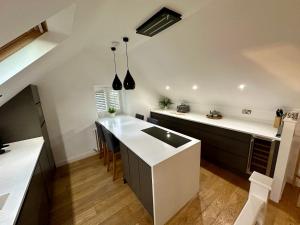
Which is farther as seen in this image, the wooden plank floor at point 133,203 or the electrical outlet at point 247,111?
the electrical outlet at point 247,111

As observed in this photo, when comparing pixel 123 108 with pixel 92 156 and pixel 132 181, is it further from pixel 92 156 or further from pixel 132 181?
pixel 132 181

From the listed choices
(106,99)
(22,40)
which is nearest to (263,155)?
(22,40)

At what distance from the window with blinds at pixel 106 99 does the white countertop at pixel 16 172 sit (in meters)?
1.47

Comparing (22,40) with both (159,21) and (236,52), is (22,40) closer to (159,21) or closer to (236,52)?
(159,21)

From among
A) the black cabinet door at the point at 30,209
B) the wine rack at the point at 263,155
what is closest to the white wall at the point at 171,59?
the wine rack at the point at 263,155

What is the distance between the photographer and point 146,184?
1.58 m

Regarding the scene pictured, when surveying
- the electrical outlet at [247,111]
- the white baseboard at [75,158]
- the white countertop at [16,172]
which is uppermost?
the electrical outlet at [247,111]

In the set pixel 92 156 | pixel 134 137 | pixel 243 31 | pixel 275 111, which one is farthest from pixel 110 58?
pixel 275 111

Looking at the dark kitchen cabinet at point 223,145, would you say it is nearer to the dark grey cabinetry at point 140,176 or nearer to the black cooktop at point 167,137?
the black cooktop at point 167,137

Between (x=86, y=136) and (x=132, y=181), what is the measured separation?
178cm

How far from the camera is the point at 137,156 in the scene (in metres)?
1.64

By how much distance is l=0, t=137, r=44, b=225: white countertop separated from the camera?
36.7 inches

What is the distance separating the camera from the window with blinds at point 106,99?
11.0ft

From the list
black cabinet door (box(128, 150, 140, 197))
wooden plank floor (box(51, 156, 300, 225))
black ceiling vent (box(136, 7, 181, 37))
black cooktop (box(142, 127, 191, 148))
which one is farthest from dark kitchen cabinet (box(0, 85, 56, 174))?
black ceiling vent (box(136, 7, 181, 37))
